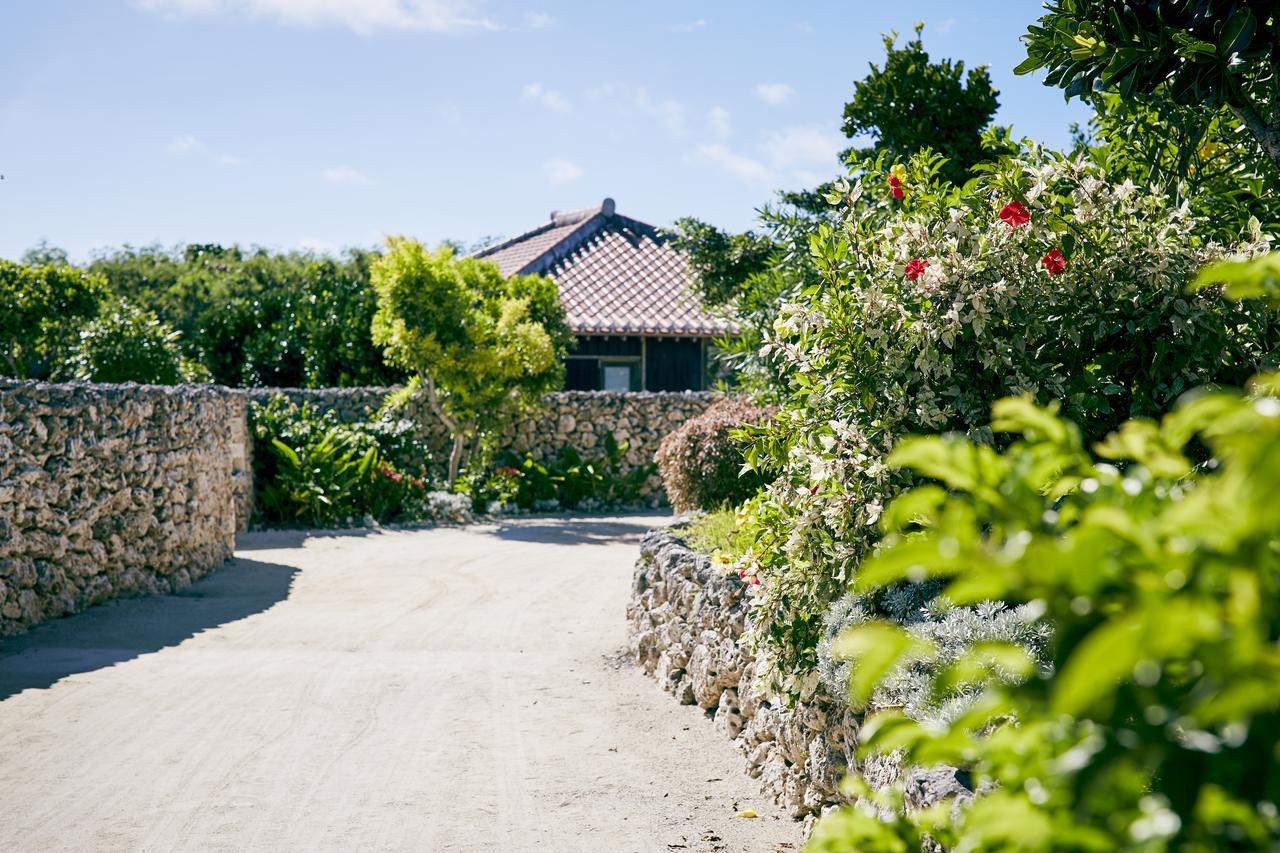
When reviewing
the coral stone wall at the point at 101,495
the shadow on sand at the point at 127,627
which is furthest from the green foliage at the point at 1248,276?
the coral stone wall at the point at 101,495

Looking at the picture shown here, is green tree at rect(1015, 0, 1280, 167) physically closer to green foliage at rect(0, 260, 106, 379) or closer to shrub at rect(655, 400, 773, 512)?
shrub at rect(655, 400, 773, 512)

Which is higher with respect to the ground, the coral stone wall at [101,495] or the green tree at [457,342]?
the green tree at [457,342]

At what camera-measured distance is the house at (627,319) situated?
21750mm

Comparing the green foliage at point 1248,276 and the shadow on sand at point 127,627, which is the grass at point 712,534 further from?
the green foliage at point 1248,276

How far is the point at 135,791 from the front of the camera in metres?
5.03

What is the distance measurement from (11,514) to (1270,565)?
8.52 meters

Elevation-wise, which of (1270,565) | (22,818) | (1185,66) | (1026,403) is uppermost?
(1185,66)

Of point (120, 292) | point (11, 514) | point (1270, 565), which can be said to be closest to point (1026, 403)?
point (1270, 565)

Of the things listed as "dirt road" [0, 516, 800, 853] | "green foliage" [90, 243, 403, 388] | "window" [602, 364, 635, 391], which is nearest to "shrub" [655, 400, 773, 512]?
"dirt road" [0, 516, 800, 853]

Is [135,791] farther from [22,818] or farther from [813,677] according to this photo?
[813,677]

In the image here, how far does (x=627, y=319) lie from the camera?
21.8 m

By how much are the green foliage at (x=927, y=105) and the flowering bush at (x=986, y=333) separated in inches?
187

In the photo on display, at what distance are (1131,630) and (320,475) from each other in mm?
14936

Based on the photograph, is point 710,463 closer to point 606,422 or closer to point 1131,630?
point 606,422
